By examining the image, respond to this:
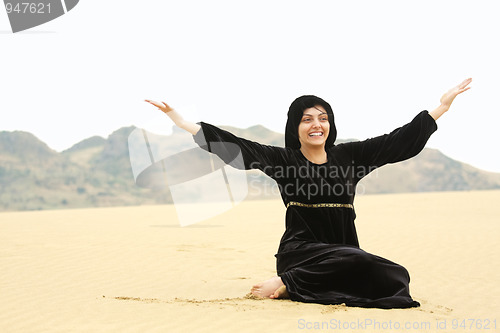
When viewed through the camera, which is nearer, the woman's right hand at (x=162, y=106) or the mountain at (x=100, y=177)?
the woman's right hand at (x=162, y=106)

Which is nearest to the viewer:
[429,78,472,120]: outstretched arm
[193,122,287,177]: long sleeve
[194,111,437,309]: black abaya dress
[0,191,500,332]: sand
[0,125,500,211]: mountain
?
[0,191,500,332]: sand

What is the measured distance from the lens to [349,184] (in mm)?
5102

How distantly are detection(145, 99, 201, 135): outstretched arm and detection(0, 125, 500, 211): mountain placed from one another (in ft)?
155

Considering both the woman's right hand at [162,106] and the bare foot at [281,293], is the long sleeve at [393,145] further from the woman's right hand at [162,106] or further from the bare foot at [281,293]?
the woman's right hand at [162,106]

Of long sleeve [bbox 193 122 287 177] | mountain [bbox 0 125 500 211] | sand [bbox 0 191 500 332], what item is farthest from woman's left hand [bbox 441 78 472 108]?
mountain [bbox 0 125 500 211]

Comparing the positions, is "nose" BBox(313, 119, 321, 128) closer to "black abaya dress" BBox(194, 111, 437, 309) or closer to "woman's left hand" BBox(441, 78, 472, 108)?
"black abaya dress" BBox(194, 111, 437, 309)

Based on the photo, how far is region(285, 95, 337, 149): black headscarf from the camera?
17.0 ft

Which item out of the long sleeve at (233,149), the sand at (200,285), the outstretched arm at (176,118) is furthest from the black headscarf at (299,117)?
the sand at (200,285)

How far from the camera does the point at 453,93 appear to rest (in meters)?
5.18

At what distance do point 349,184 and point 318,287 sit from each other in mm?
992

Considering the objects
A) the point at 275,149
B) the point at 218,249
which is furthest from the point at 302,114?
the point at 218,249

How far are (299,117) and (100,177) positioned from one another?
231 ft

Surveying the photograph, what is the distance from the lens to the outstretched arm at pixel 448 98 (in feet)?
17.0

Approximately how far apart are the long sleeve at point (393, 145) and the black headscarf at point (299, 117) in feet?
0.66
